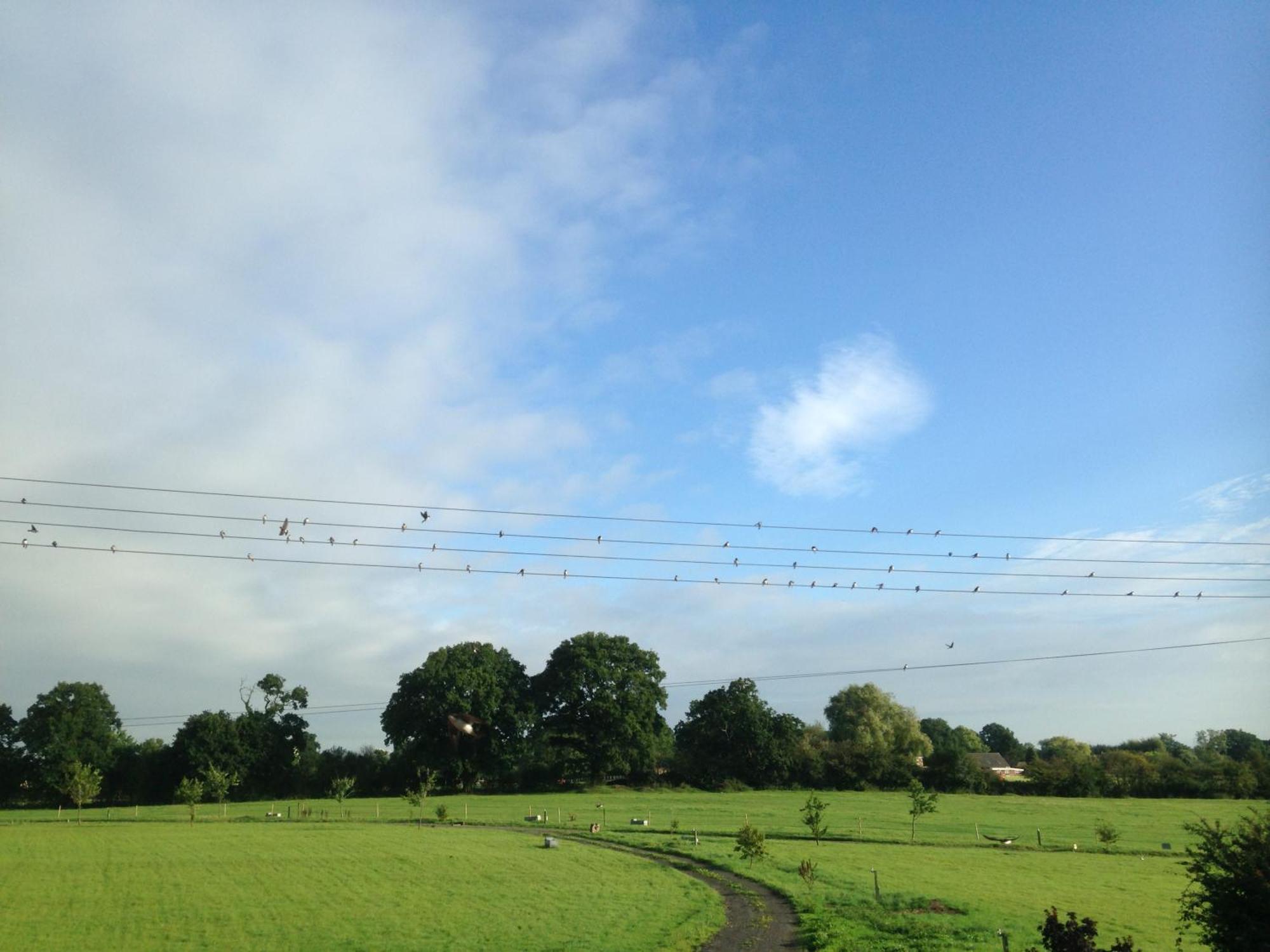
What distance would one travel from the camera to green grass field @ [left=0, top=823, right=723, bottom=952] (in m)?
26.6

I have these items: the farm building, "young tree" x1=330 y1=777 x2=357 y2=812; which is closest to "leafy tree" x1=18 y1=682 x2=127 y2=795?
"young tree" x1=330 y1=777 x2=357 y2=812

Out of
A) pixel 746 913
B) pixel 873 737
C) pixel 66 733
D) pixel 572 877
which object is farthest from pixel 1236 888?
pixel 66 733

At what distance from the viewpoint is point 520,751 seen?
309ft

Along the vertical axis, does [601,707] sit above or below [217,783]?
above

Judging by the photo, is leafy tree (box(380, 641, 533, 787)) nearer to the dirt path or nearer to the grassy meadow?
the grassy meadow

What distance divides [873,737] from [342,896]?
84.9 metres

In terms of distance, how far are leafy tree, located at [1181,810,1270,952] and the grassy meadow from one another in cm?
831

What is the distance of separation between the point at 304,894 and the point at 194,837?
27939 mm

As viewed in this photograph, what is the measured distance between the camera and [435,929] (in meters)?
27.7

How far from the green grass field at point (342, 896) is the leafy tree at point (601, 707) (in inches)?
1569

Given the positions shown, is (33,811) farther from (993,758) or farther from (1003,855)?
(993,758)

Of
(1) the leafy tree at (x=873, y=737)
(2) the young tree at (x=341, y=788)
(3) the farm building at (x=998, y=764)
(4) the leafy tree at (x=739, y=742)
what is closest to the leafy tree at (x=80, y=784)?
(2) the young tree at (x=341, y=788)

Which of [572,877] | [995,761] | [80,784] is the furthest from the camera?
[995,761]

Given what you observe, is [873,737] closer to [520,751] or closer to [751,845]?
[520,751]
